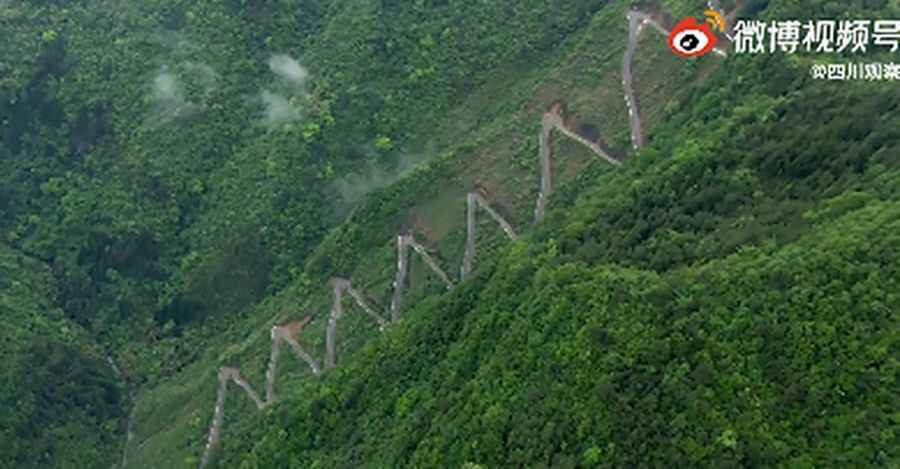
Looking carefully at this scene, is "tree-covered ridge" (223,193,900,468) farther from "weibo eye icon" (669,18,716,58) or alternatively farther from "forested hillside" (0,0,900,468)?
"weibo eye icon" (669,18,716,58)

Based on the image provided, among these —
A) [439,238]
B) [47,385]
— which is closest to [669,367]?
[439,238]

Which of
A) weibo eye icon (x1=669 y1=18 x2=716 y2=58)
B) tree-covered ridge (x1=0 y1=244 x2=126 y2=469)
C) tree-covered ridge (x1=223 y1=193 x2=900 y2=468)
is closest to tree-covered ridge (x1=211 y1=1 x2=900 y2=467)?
tree-covered ridge (x1=223 y1=193 x2=900 y2=468)

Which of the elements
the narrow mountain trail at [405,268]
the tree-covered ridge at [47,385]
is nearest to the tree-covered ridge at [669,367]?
the narrow mountain trail at [405,268]

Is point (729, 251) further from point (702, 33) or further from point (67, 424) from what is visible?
point (67, 424)

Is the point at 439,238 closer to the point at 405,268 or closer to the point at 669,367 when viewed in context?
the point at 405,268

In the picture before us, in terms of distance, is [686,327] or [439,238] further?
[439,238]
